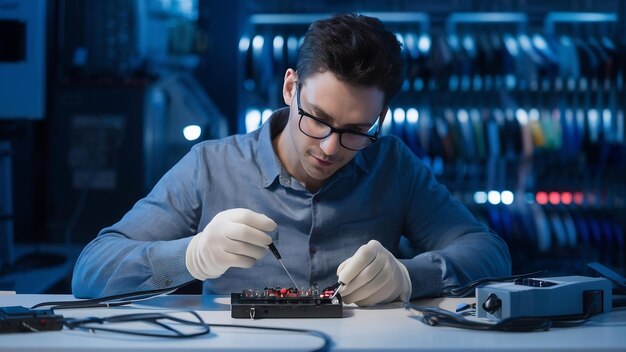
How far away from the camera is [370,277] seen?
162cm

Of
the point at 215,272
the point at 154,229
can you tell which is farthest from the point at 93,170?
the point at 215,272

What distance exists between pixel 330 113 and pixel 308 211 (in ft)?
1.14

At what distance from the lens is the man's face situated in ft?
5.99

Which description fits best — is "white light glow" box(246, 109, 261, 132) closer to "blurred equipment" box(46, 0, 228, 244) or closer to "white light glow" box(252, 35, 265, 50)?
"blurred equipment" box(46, 0, 228, 244)

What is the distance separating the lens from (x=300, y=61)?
6.42ft

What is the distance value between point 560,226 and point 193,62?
7.76ft

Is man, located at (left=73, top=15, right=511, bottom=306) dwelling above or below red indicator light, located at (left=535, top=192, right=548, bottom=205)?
above

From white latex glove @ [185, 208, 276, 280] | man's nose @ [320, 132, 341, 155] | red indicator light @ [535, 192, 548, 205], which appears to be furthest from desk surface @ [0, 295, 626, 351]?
red indicator light @ [535, 192, 548, 205]

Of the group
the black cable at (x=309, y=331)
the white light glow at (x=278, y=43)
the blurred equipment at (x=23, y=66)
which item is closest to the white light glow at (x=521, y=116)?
the white light glow at (x=278, y=43)

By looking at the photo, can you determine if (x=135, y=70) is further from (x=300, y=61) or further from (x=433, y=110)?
(x=300, y=61)

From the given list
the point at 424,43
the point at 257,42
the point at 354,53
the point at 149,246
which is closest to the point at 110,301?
the point at 149,246

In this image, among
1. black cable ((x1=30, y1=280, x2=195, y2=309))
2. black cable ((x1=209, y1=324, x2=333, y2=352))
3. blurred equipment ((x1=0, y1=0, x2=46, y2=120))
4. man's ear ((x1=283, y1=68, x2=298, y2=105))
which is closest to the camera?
black cable ((x1=209, y1=324, x2=333, y2=352))

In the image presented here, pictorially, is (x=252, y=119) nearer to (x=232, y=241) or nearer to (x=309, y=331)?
(x=232, y=241)

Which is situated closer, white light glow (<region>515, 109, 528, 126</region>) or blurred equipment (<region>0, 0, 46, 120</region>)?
blurred equipment (<region>0, 0, 46, 120</region>)
